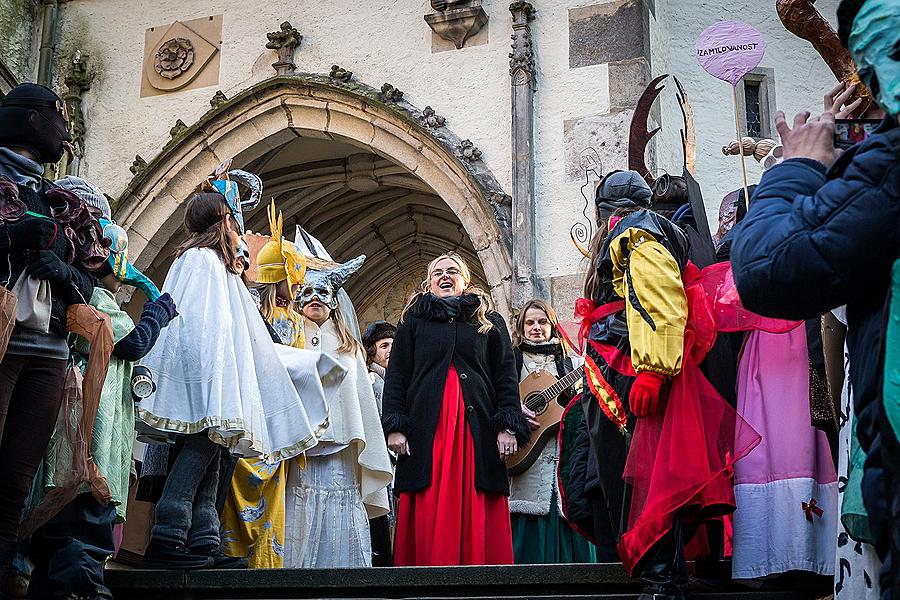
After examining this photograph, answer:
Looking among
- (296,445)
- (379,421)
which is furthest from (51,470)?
(379,421)

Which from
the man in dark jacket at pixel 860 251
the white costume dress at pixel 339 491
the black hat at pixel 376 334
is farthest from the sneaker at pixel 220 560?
the black hat at pixel 376 334

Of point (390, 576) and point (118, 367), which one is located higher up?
point (118, 367)

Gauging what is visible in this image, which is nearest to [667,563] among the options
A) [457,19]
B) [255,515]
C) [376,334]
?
[255,515]

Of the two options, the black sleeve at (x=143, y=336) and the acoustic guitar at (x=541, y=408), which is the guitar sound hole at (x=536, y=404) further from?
the black sleeve at (x=143, y=336)

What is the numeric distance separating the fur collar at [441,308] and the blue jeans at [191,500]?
151 centimetres

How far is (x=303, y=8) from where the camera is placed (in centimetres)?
1177

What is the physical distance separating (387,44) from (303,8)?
3.26 ft

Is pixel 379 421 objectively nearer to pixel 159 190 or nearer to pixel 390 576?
pixel 390 576

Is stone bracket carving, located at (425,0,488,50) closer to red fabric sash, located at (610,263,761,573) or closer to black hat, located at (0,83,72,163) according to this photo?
black hat, located at (0,83,72,163)

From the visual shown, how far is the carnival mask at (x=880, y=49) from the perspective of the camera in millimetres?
2242

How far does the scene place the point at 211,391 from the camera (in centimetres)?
491

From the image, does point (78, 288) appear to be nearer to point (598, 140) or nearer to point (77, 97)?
point (598, 140)

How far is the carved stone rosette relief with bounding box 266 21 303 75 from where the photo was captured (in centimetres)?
1148

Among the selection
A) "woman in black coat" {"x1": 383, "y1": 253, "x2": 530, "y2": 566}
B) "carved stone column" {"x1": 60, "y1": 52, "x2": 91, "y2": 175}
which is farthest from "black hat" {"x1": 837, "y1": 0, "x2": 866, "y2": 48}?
"carved stone column" {"x1": 60, "y1": 52, "x2": 91, "y2": 175}
